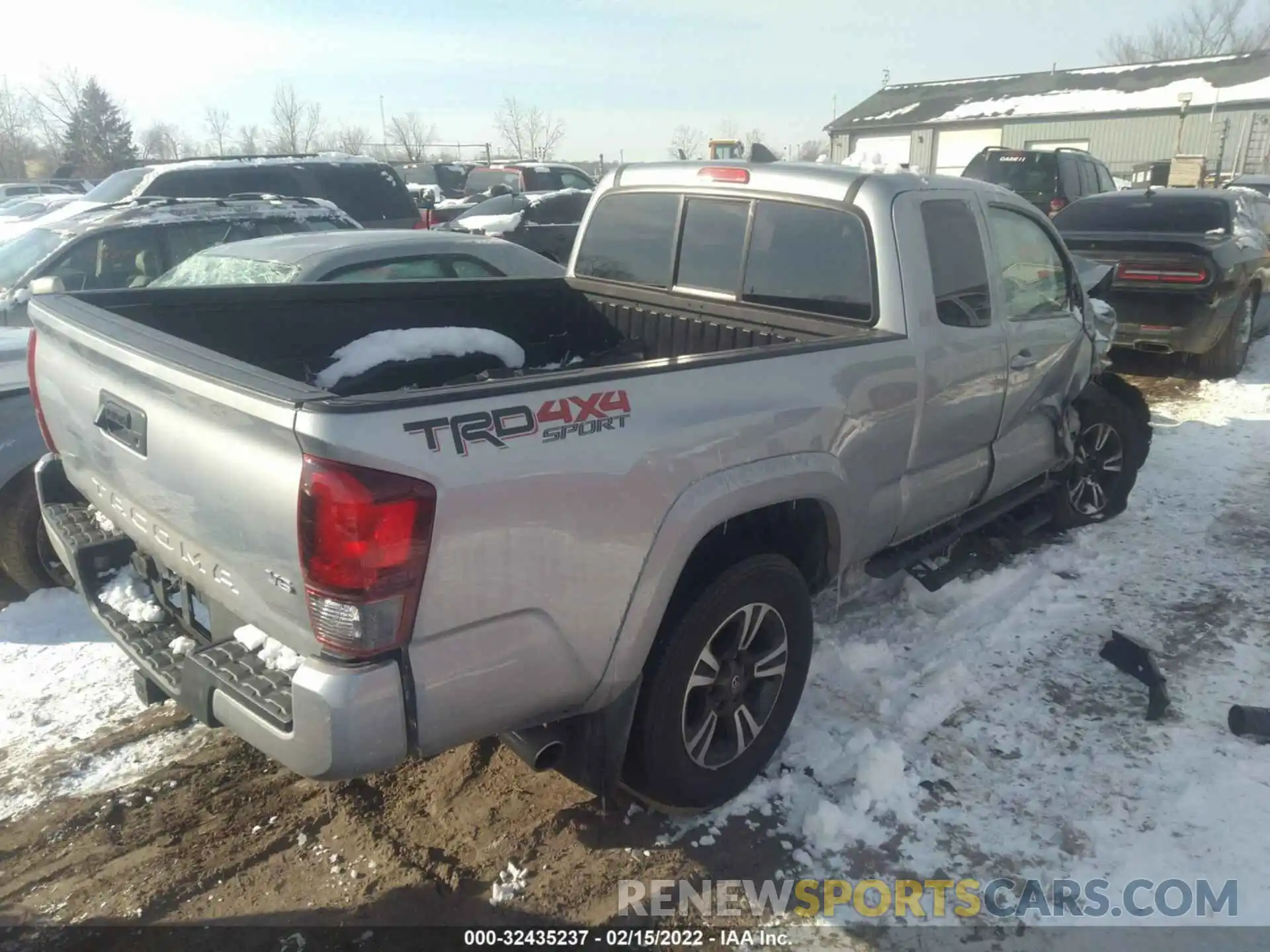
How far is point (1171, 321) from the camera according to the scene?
862 cm

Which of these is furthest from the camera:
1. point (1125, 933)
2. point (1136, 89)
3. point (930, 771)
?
point (1136, 89)

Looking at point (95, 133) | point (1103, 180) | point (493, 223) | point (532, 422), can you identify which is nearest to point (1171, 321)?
point (532, 422)

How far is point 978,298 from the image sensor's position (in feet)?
13.1

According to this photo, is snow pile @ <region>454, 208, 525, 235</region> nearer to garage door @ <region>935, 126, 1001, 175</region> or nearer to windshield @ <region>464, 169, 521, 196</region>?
windshield @ <region>464, 169, 521, 196</region>

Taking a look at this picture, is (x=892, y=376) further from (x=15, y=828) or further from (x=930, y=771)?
(x=15, y=828)

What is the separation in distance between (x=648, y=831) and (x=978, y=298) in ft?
8.47

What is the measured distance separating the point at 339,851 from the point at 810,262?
2794 millimetres

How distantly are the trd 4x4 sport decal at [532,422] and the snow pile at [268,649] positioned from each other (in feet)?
2.43

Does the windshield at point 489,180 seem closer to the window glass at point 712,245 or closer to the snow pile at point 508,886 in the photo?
the window glass at point 712,245

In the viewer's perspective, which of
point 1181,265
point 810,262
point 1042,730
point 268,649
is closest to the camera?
point 268,649

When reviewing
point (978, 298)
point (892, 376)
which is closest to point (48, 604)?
point (892, 376)

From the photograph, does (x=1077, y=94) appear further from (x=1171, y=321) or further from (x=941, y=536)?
(x=941, y=536)

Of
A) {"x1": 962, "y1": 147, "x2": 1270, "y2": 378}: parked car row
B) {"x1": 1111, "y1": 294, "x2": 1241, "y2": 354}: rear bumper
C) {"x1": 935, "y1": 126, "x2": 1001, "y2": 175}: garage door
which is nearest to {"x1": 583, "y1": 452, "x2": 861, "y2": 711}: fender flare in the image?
{"x1": 962, "y1": 147, "x2": 1270, "y2": 378}: parked car row

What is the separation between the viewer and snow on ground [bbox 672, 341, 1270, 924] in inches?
119
